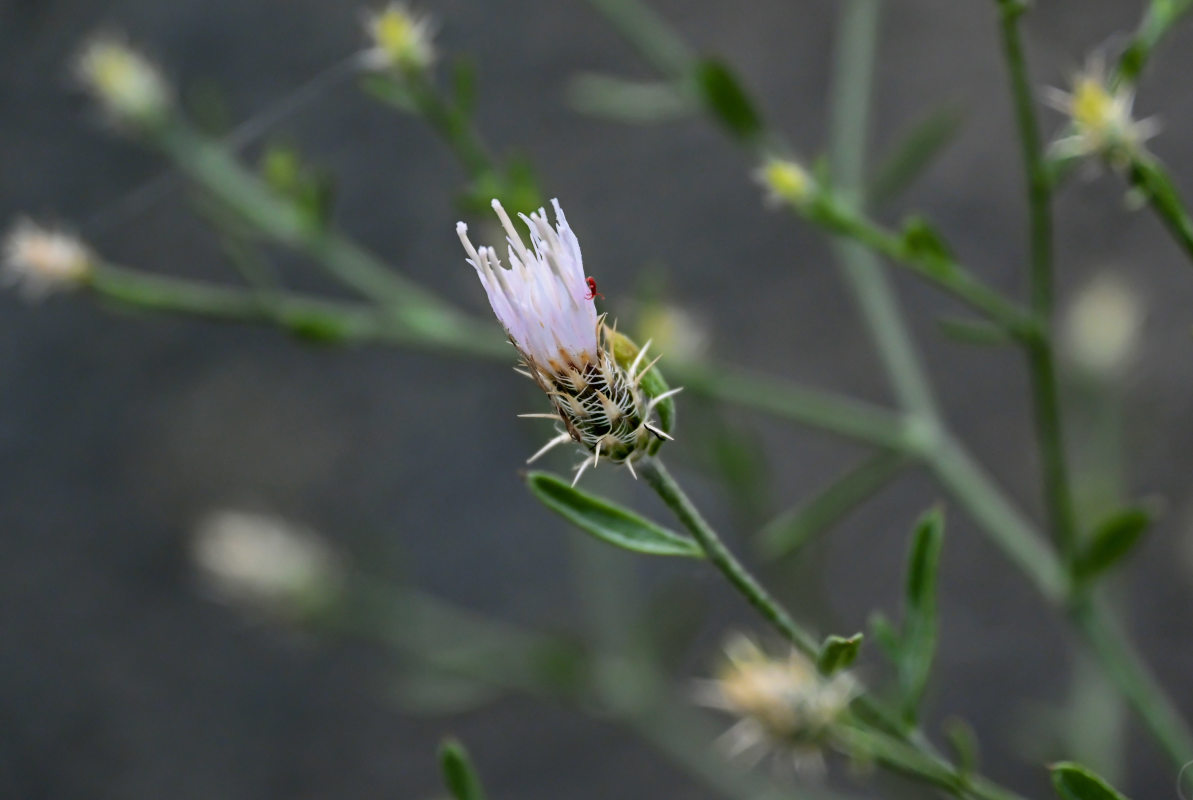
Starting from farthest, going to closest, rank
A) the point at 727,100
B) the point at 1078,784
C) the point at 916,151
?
the point at 916,151
the point at 727,100
the point at 1078,784

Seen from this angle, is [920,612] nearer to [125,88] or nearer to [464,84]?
[464,84]

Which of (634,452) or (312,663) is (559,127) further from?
(634,452)

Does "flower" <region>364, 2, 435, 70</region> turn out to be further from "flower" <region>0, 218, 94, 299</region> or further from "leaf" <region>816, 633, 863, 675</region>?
"leaf" <region>816, 633, 863, 675</region>

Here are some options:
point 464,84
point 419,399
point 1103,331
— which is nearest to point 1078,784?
point 464,84

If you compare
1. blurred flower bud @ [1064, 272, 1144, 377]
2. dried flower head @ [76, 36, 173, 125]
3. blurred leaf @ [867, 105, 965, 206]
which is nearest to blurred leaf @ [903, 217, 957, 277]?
blurred leaf @ [867, 105, 965, 206]

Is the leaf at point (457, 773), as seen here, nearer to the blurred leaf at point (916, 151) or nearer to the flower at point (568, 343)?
the flower at point (568, 343)

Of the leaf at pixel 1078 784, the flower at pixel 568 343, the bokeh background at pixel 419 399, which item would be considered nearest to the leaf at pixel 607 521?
the flower at pixel 568 343

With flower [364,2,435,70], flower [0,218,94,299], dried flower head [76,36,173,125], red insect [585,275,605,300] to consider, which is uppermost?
dried flower head [76,36,173,125]
